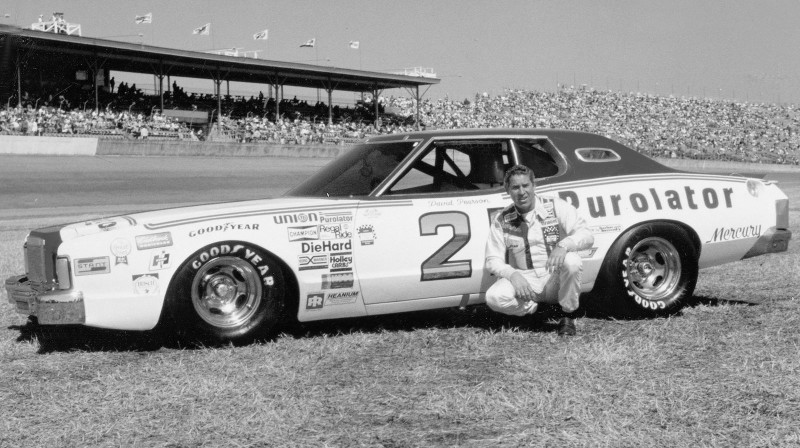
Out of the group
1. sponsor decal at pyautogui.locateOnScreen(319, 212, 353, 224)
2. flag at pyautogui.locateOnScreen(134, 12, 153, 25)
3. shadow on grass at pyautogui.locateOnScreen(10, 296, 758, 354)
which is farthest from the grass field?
flag at pyautogui.locateOnScreen(134, 12, 153, 25)

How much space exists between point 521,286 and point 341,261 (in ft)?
3.56

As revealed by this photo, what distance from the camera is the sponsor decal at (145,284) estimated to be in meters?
4.92

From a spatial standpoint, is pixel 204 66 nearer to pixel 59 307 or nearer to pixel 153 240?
pixel 153 240

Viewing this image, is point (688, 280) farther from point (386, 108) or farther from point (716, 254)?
point (386, 108)

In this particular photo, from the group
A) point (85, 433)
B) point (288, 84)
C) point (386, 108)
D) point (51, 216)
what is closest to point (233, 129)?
point (288, 84)

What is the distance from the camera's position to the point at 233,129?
37656 mm

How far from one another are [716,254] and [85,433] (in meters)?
4.48

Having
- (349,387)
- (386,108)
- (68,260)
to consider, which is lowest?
(349,387)

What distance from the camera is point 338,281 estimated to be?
5.28 metres

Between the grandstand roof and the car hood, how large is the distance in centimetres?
2534

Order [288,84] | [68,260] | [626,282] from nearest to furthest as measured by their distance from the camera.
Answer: [68,260] → [626,282] → [288,84]

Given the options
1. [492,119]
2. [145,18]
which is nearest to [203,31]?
[145,18]

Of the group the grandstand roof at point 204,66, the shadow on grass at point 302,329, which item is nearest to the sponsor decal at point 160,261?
the shadow on grass at point 302,329

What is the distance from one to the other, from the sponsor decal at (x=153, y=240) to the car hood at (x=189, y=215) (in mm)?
54
